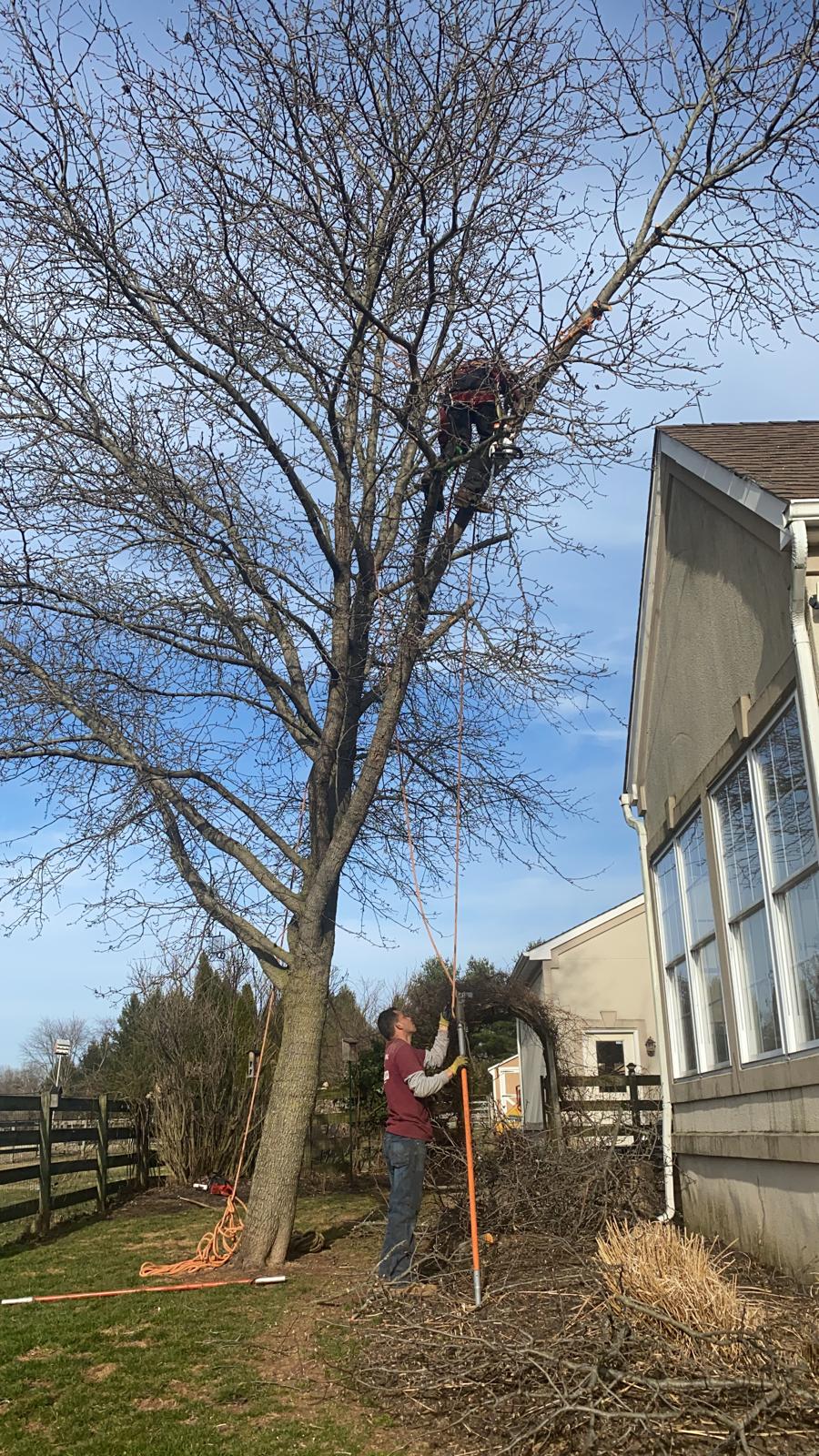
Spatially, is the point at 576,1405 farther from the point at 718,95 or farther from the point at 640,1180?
the point at 718,95

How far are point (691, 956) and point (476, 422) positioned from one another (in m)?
4.87

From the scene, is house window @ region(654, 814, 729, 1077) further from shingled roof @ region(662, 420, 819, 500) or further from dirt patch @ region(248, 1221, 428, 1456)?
dirt patch @ region(248, 1221, 428, 1456)

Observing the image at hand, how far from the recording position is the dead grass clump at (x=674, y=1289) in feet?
14.5

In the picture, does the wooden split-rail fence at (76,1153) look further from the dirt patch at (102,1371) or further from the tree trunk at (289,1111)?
the dirt patch at (102,1371)

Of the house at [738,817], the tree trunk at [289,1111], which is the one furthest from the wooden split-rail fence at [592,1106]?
the tree trunk at [289,1111]

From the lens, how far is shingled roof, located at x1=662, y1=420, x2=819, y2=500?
648 centimetres

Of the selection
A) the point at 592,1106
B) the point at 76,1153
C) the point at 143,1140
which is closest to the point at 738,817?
the point at 592,1106

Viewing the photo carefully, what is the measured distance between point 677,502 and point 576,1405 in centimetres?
720

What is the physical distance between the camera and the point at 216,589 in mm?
9547

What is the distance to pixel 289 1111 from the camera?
8641 mm

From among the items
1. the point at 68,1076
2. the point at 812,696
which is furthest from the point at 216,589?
the point at 68,1076

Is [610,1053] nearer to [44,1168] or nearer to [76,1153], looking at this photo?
[76,1153]

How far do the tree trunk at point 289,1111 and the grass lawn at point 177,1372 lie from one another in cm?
36

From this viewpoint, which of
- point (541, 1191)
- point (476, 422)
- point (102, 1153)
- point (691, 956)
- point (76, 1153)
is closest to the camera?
point (541, 1191)
